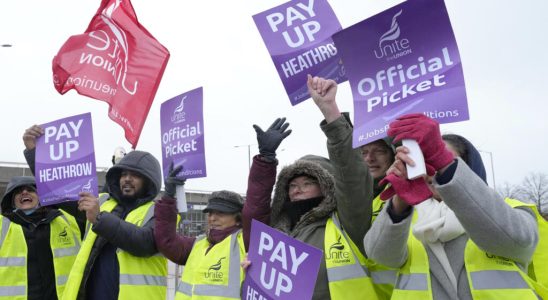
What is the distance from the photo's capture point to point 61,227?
4.95m

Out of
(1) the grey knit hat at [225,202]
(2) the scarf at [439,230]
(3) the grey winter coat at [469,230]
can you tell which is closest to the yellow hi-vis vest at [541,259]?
(3) the grey winter coat at [469,230]

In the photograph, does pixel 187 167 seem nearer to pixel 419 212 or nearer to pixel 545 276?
pixel 419 212

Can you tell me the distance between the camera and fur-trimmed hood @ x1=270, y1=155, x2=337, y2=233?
3215mm

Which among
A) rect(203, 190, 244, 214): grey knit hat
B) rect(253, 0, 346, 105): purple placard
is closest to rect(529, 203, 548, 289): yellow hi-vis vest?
rect(253, 0, 346, 105): purple placard

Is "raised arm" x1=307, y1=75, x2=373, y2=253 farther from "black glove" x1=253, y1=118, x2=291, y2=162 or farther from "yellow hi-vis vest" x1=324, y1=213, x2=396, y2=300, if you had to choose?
"black glove" x1=253, y1=118, x2=291, y2=162

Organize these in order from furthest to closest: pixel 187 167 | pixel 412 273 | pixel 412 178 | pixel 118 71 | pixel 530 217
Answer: pixel 118 71, pixel 187 167, pixel 412 273, pixel 530 217, pixel 412 178

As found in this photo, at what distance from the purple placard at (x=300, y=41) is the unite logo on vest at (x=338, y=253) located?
1171 millimetres

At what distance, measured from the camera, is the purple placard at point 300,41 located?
3779 millimetres

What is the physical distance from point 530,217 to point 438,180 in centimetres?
51

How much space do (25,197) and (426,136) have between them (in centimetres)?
428

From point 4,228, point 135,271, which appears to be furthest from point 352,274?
point 4,228

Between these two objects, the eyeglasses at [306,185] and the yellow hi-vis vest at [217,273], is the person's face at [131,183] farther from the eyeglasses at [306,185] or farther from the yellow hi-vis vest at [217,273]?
the eyeglasses at [306,185]

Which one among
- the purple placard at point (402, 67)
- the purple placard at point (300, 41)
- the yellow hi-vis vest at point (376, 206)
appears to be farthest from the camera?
the purple placard at point (300, 41)

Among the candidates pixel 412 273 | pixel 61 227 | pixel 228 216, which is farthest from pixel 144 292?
pixel 412 273
